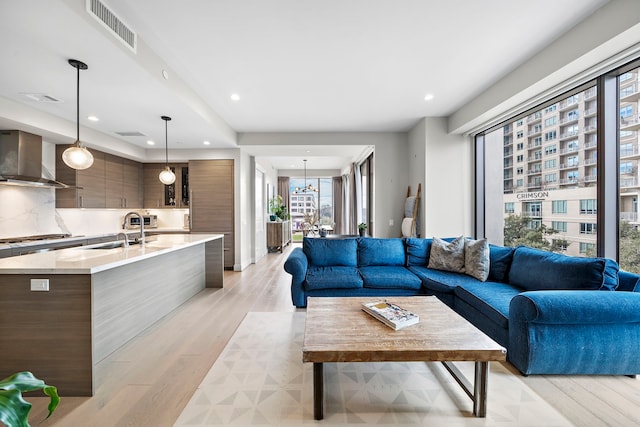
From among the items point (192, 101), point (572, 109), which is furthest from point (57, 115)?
point (572, 109)

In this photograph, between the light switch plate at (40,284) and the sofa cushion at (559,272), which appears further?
the sofa cushion at (559,272)

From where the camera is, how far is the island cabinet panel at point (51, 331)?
1904mm

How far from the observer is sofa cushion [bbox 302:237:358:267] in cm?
387

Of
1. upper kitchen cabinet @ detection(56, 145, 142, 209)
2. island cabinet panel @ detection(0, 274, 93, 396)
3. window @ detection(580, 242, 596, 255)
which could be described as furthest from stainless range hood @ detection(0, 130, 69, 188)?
window @ detection(580, 242, 596, 255)

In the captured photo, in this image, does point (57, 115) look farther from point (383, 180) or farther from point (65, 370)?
point (383, 180)

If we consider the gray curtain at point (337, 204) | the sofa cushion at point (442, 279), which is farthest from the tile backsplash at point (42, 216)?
the gray curtain at point (337, 204)

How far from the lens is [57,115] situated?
→ 382 cm

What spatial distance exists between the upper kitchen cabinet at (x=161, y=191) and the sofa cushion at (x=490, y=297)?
5499 mm

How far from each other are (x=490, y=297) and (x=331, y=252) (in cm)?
192

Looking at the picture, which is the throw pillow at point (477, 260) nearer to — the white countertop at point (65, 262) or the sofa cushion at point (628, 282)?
the sofa cushion at point (628, 282)

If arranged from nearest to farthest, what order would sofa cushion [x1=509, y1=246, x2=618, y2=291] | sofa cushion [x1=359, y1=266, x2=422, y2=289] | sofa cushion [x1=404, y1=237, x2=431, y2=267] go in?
sofa cushion [x1=509, y1=246, x2=618, y2=291] < sofa cushion [x1=359, y1=266, x2=422, y2=289] < sofa cushion [x1=404, y1=237, x2=431, y2=267]

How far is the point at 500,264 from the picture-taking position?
3.19 m

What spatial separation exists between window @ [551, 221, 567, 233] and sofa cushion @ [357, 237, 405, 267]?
1.71m

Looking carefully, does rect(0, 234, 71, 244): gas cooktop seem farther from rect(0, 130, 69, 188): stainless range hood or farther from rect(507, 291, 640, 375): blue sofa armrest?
rect(507, 291, 640, 375): blue sofa armrest
